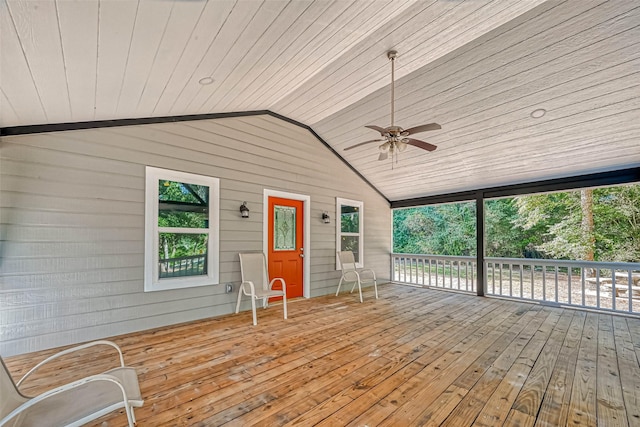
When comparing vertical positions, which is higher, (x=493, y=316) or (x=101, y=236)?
(x=101, y=236)

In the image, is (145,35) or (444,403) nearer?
(145,35)

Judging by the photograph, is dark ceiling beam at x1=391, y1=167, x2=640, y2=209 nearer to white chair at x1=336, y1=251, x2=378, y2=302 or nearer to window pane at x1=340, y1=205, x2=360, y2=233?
window pane at x1=340, y1=205, x2=360, y2=233

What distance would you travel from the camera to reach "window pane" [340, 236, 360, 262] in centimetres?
631

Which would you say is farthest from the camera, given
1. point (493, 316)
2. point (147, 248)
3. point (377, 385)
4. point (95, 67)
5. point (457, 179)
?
point (457, 179)

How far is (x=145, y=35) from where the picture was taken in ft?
6.06

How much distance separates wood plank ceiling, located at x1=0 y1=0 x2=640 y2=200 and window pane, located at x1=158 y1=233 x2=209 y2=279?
172cm

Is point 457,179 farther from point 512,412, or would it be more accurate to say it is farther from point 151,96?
point 151,96

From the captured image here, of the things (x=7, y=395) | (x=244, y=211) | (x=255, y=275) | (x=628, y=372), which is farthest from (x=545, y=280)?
(x=7, y=395)

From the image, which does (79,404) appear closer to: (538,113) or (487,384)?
(487,384)

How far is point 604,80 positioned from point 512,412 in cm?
375

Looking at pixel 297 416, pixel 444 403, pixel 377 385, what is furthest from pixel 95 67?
pixel 444 403

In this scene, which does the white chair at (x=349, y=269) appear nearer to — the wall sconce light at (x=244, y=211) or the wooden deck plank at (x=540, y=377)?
the wall sconce light at (x=244, y=211)

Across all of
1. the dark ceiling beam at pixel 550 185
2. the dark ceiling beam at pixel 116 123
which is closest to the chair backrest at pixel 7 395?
the dark ceiling beam at pixel 116 123

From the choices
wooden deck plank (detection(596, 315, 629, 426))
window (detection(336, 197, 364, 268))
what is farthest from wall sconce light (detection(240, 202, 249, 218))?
wooden deck plank (detection(596, 315, 629, 426))
